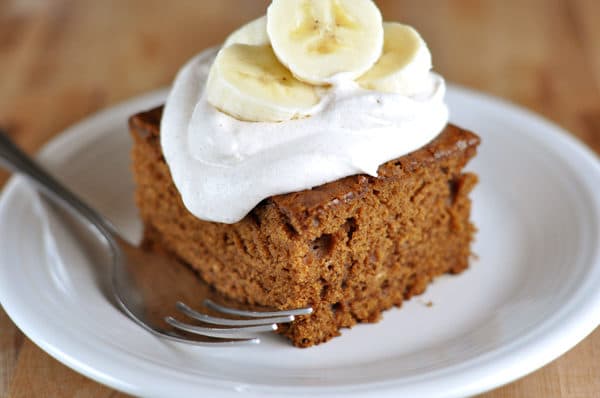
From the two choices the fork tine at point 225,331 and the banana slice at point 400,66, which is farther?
the banana slice at point 400,66

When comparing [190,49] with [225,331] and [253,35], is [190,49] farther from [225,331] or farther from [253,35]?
[225,331]

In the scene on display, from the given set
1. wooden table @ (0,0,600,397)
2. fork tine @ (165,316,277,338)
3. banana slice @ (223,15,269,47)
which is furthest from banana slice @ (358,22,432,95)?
wooden table @ (0,0,600,397)

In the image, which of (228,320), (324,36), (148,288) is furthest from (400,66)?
(148,288)

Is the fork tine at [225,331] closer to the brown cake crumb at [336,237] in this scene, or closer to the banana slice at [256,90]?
the brown cake crumb at [336,237]

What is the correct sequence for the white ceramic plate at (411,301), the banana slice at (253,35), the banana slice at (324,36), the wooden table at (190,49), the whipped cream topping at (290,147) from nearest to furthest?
1. the white ceramic plate at (411,301)
2. the whipped cream topping at (290,147)
3. the banana slice at (324,36)
4. the banana slice at (253,35)
5. the wooden table at (190,49)

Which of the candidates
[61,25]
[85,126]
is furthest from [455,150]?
[61,25]

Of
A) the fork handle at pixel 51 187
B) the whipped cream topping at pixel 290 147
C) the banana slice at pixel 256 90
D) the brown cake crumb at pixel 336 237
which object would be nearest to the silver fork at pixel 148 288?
the fork handle at pixel 51 187
